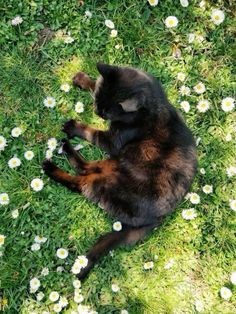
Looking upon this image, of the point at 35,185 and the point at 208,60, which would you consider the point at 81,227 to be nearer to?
the point at 35,185

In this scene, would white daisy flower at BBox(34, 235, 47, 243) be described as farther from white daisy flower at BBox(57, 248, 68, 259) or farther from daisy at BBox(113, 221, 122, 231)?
daisy at BBox(113, 221, 122, 231)

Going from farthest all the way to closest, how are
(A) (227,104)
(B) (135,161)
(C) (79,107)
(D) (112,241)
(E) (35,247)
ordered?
(A) (227,104) < (C) (79,107) < (E) (35,247) < (D) (112,241) < (B) (135,161)

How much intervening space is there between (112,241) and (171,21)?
2462mm

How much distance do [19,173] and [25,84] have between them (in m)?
0.95

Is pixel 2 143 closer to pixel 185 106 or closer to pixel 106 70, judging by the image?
pixel 106 70

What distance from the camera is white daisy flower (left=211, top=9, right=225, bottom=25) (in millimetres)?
4754

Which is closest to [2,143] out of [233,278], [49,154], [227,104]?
[49,154]

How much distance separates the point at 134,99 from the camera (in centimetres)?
378

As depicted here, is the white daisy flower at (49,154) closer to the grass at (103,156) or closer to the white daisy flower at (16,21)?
the grass at (103,156)

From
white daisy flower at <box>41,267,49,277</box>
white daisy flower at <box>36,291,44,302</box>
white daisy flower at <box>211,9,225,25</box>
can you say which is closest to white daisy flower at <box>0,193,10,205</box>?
white daisy flower at <box>41,267,49,277</box>

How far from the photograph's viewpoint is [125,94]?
151 inches

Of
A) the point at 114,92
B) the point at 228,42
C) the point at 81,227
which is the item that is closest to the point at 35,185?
the point at 81,227

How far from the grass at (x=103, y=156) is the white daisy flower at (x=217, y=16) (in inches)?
3.1

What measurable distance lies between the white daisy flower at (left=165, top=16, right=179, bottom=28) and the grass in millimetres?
76
